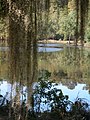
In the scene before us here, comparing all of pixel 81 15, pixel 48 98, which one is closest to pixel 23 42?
pixel 81 15

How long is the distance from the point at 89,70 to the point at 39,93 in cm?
965

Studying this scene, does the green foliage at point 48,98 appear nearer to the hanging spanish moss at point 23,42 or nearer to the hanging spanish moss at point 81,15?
the hanging spanish moss at point 81,15

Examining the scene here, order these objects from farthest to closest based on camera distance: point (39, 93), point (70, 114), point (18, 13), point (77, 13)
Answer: point (39, 93) → point (70, 114) → point (77, 13) → point (18, 13)

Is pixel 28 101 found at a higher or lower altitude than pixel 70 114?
higher

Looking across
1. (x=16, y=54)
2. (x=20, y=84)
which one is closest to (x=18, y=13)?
(x=16, y=54)

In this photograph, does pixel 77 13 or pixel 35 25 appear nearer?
pixel 35 25

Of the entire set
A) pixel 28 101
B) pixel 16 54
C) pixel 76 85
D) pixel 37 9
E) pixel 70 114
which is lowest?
pixel 76 85

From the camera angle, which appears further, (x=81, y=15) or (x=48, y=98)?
(x=48, y=98)

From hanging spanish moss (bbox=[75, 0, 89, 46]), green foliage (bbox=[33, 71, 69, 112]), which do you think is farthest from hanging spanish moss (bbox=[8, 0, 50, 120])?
green foliage (bbox=[33, 71, 69, 112])

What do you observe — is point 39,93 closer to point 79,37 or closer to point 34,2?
point 79,37

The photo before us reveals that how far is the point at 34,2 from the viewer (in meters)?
1.72

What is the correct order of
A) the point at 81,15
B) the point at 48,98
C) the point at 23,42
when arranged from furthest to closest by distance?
the point at 48,98, the point at 81,15, the point at 23,42

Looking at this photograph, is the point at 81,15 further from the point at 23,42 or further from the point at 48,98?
the point at 48,98

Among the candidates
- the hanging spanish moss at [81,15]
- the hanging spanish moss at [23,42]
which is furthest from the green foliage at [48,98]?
the hanging spanish moss at [23,42]
